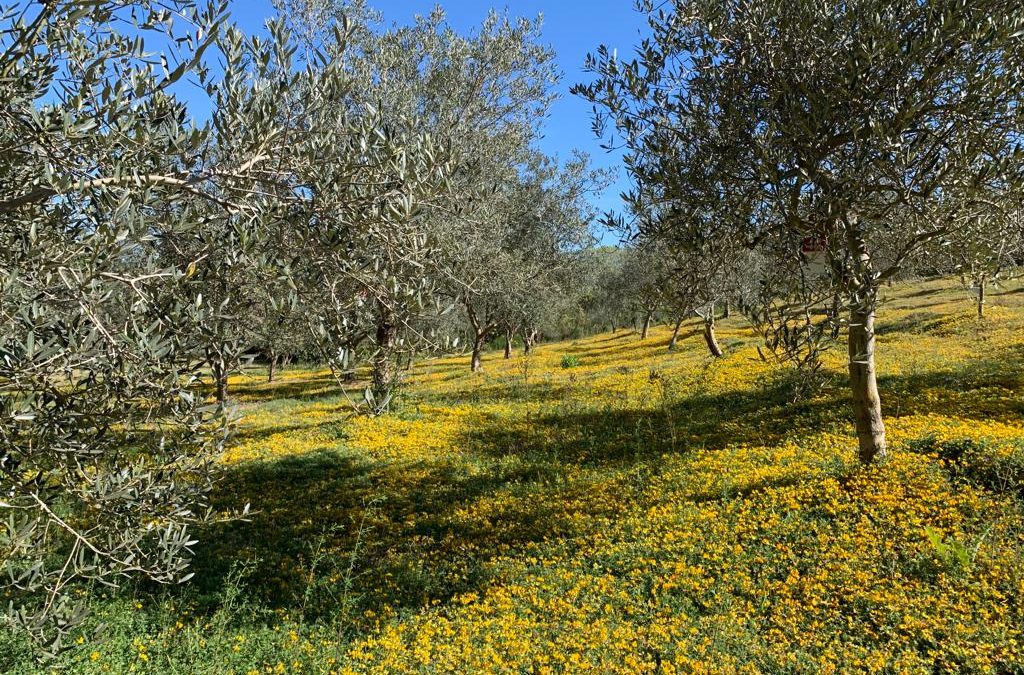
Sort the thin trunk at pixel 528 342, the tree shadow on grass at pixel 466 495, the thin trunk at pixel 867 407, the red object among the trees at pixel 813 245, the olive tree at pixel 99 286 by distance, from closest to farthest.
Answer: the olive tree at pixel 99 286
the red object among the trees at pixel 813 245
the tree shadow on grass at pixel 466 495
the thin trunk at pixel 867 407
the thin trunk at pixel 528 342

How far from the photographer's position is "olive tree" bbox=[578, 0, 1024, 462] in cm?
609

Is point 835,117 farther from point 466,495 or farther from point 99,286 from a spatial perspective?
point 466,495

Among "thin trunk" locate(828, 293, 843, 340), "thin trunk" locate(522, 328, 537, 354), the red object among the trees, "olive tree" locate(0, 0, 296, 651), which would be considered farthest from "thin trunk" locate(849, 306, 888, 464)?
"thin trunk" locate(522, 328, 537, 354)

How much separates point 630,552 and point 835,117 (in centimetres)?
A: 613

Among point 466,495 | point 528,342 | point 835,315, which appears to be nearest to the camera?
point 835,315

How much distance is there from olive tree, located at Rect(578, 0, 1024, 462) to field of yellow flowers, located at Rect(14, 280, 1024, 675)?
3.28 meters

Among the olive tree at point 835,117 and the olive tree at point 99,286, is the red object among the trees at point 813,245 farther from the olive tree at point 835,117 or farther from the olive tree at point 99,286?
the olive tree at point 99,286

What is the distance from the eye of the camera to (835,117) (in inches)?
259

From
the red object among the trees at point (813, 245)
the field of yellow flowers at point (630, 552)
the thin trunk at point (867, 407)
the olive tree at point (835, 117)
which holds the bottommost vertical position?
the field of yellow flowers at point (630, 552)

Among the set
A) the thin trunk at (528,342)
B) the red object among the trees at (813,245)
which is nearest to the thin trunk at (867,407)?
the red object among the trees at (813,245)

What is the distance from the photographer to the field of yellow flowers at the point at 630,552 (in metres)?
5.88

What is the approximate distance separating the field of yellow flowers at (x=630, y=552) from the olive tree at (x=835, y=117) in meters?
3.28

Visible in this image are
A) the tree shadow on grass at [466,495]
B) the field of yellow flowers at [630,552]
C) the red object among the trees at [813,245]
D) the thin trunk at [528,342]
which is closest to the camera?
the field of yellow flowers at [630,552]

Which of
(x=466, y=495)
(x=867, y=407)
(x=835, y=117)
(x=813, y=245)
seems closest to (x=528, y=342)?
(x=466, y=495)
